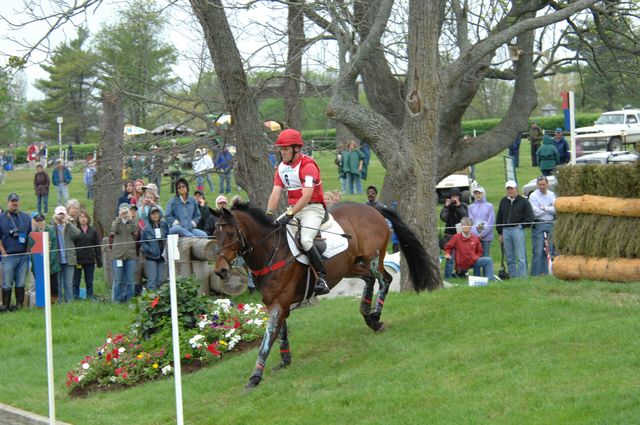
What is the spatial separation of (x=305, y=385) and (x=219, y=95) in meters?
9.19

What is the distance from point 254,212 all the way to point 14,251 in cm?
Answer: 849

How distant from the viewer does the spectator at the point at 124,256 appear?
1809 centimetres

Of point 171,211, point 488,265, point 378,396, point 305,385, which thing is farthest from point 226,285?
point 378,396

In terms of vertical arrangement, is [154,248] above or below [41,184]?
below

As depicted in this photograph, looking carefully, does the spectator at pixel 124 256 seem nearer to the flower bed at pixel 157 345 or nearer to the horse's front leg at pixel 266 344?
the flower bed at pixel 157 345

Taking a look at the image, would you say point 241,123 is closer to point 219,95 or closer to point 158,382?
point 219,95

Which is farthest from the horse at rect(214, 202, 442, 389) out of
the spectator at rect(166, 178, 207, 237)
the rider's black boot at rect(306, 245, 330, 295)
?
the spectator at rect(166, 178, 207, 237)

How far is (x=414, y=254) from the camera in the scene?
13.4m

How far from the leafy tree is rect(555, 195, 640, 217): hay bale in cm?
675

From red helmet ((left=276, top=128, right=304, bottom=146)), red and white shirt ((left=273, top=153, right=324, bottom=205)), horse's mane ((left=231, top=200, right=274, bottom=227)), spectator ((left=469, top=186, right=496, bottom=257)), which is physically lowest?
spectator ((left=469, top=186, right=496, bottom=257))

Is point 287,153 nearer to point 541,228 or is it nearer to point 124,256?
point 124,256

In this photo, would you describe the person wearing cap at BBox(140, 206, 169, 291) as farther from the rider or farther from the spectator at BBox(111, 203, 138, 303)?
the rider

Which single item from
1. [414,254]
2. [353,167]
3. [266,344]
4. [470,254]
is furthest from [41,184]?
[266,344]

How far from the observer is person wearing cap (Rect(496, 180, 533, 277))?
18.4 meters
